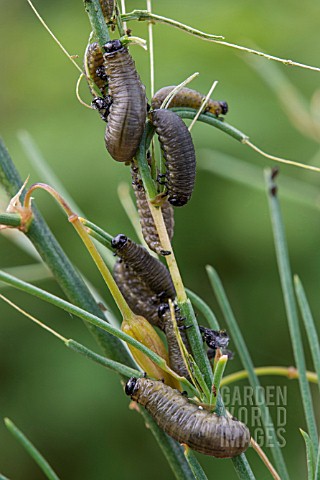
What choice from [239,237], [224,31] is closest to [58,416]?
[239,237]

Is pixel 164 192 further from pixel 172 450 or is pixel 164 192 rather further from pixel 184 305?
pixel 172 450

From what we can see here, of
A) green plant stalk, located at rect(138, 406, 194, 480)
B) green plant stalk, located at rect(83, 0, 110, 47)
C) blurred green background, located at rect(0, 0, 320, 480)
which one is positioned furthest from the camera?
blurred green background, located at rect(0, 0, 320, 480)

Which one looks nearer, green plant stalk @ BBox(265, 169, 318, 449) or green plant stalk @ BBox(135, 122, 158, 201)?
green plant stalk @ BBox(135, 122, 158, 201)

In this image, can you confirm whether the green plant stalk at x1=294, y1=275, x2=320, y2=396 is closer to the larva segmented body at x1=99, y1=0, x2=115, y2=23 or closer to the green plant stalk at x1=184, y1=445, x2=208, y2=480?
the green plant stalk at x1=184, y1=445, x2=208, y2=480

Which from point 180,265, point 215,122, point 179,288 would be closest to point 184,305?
point 179,288

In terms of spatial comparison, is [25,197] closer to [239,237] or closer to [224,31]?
[239,237]

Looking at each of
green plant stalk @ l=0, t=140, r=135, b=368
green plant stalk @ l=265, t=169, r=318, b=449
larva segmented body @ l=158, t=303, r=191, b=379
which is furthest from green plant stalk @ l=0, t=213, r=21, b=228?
green plant stalk @ l=265, t=169, r=318, b=449
